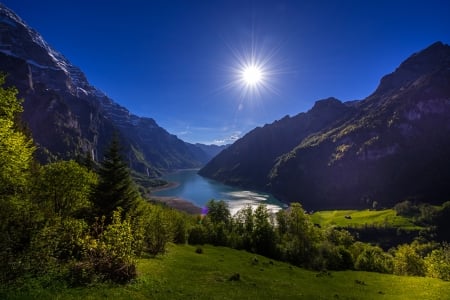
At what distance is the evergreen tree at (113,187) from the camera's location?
4447 centimetres

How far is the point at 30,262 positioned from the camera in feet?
72.3

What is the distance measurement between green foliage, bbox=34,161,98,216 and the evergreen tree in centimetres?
282

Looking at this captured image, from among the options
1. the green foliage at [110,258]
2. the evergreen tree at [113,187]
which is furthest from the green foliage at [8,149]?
the evergreen tree at [113,187]

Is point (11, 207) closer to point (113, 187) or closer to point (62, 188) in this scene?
point (62, 188)

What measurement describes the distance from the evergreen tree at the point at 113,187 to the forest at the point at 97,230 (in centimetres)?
15

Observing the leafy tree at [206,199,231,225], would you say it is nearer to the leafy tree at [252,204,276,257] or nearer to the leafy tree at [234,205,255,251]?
the leafy tree at [234,205,255,251]

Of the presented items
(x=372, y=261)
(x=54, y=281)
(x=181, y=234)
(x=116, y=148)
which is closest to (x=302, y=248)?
(x=372, y=261)

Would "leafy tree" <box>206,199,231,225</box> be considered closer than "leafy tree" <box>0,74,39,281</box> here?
No

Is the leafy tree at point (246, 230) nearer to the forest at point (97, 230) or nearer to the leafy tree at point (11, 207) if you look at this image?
the forest at point (97, 230)

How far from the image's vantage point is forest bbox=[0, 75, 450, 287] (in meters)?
22.8

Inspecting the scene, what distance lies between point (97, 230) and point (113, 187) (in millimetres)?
14405

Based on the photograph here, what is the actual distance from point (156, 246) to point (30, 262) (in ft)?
76.8

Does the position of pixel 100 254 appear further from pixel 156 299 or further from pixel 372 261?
pixel 372 261

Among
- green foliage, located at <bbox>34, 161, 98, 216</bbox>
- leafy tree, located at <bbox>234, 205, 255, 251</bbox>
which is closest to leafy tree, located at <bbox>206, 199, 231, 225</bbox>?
leafy tree, located at <bbox>234, 205, 255, 251</bbox>
